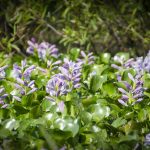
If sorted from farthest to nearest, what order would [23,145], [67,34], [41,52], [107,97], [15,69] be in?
[67,34] → [41,52] → [15,69] → [107,97] → [23,145]

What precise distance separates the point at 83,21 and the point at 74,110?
293 centimetres

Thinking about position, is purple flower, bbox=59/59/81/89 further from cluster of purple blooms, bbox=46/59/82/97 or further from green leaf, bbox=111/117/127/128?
green leaf, bbox=111/117/127/128

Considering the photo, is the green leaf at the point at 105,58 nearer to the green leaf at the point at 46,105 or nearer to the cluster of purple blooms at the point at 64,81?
the cluster of purple blooms at the point at 64,81

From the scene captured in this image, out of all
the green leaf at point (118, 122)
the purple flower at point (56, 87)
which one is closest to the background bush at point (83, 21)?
the purple flower at point (56, 87)

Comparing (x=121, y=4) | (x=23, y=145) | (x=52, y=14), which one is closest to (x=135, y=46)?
(x=121, y=4)

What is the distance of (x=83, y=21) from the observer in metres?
5.57

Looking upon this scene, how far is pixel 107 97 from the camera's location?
2848 mm

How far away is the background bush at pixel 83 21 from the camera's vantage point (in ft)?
17.5

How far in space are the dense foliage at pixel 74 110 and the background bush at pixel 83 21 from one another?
1949 millimetres

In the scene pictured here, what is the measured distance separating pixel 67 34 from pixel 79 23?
207 mm

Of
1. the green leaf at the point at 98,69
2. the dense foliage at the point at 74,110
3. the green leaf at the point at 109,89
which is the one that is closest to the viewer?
the dense foliage at the point at 74,110

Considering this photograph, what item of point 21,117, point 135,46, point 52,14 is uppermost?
point 21,117

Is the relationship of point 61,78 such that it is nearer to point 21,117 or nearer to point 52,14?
point 21,117

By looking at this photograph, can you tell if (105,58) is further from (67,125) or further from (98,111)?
(67,125)
